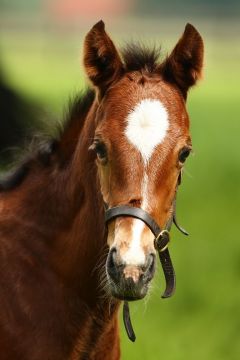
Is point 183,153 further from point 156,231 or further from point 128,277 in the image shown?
point 128,277

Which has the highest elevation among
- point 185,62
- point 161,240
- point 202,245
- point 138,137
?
point 185,62

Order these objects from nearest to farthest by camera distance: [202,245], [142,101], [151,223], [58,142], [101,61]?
[151,223] < [142,101] < [101,61] < [58,142] < [202,245]

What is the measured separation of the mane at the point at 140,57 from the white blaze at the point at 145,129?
33cm

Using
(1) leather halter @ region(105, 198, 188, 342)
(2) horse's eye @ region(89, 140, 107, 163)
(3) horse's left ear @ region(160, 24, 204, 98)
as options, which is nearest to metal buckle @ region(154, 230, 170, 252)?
(1) leather halter @ region(105, 198, 188, 342)

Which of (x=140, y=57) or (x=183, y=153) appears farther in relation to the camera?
(x=140, y=57)

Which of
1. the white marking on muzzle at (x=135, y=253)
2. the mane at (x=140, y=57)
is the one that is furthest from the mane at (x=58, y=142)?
the white marking on muzzle at (x=135, y=253)

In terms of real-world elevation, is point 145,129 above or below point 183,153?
above

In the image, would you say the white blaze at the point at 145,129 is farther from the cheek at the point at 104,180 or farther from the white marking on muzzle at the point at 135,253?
the cheek at the point at 104,180

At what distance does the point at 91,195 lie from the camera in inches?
207

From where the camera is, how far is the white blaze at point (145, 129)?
A: 481 centimetres

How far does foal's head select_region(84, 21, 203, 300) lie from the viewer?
15.3 ft

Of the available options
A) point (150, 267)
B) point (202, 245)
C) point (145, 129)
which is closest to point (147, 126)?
point (145, 129)

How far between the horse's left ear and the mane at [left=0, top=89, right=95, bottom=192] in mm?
550

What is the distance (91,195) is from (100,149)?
375 mm
